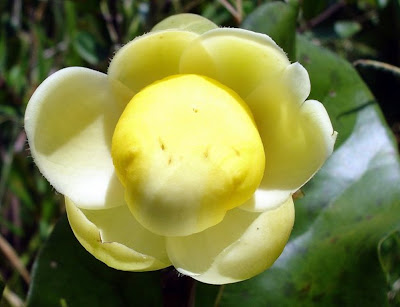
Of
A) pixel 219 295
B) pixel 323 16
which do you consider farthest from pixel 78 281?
pixel 323 16

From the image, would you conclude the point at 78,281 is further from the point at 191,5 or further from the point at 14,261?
the point at 191,5

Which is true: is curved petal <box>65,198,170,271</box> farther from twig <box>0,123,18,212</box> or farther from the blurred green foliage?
twig <box>0,123,18,212</box>

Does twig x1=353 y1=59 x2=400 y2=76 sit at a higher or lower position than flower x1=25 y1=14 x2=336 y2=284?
lower

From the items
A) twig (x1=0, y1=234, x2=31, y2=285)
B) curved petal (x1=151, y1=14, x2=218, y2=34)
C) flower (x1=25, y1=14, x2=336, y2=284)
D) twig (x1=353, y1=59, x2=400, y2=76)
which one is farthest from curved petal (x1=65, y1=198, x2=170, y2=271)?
twig (x1=0, y1=234, x2=31, y2=285)

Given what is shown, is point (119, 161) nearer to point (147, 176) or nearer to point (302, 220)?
point (147, 176)

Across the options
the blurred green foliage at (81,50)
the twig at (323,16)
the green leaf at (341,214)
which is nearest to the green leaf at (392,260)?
the blurred green foliage at (81,50)

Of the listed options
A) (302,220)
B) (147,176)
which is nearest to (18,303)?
(302,220)

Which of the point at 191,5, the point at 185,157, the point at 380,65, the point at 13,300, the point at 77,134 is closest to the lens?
the point at 185,157
